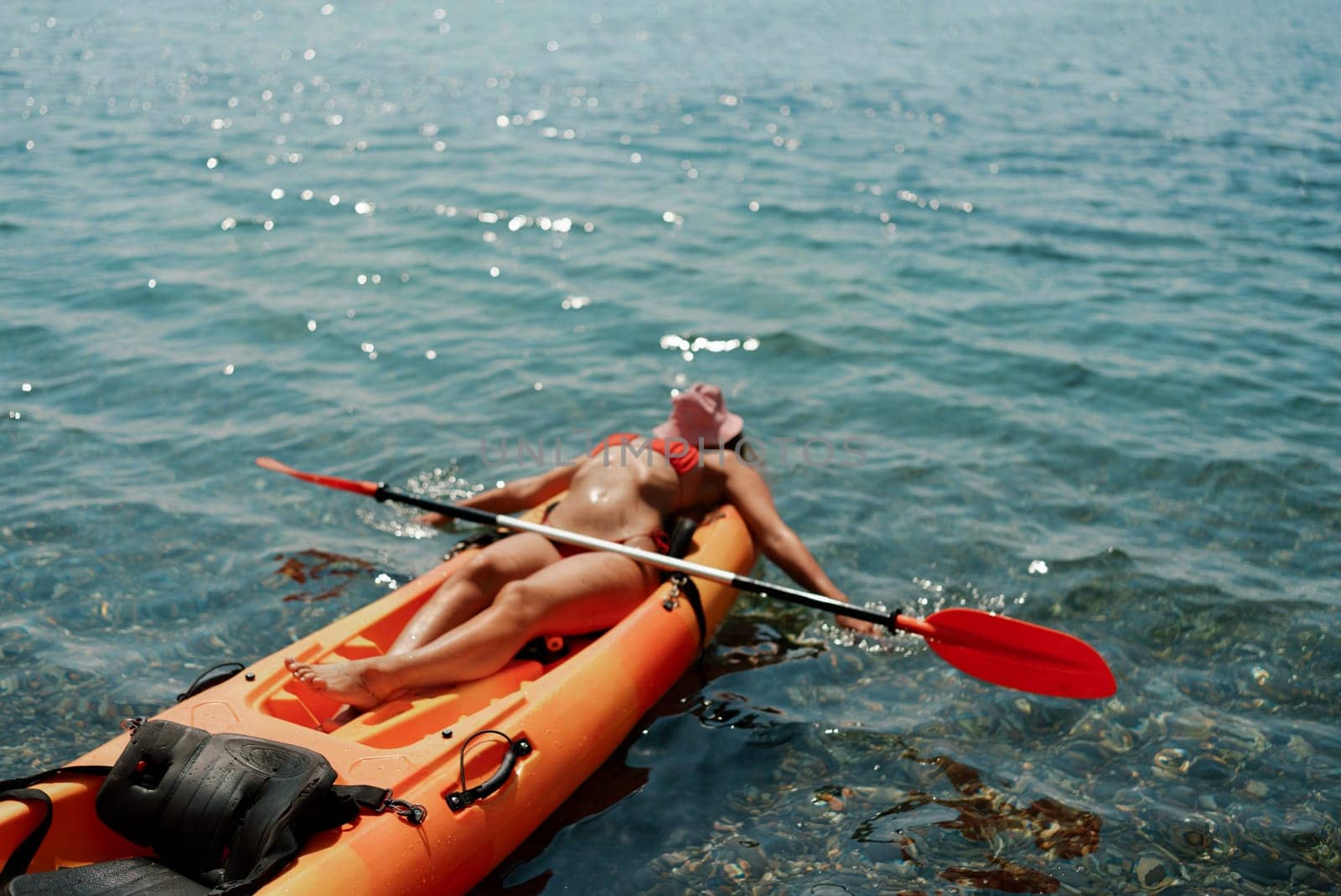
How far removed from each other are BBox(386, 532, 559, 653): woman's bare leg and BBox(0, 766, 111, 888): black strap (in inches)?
55.0

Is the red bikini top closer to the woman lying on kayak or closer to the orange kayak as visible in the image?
the woman lying on kayak

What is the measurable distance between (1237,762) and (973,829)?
1303mm

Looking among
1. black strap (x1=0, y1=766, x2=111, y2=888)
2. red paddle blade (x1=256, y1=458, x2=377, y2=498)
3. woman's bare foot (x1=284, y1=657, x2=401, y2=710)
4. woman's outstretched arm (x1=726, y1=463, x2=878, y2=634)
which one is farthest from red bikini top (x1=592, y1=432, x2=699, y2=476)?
black strap (x1=0, y1=766, x2=111, y2=888)

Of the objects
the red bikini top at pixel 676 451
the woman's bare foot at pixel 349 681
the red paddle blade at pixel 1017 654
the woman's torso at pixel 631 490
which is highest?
the red bikini top at pixel 676 451

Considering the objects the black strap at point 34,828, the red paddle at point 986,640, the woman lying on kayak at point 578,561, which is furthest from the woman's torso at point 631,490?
the black strap at point 34,828

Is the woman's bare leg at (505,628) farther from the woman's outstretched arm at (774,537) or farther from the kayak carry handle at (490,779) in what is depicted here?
the woman's outstretched arm at (774,537)

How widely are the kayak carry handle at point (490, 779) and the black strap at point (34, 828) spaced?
120 centimetres

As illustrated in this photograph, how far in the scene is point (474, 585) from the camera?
5000 millimetres

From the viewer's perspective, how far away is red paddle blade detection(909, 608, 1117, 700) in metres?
5.03

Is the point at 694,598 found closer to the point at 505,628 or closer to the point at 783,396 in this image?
the point at 505,628

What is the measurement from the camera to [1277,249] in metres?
11.4

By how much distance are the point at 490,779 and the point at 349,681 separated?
2.38 feet

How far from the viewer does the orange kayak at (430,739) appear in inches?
144

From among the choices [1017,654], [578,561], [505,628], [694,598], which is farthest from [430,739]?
[1017,654]
